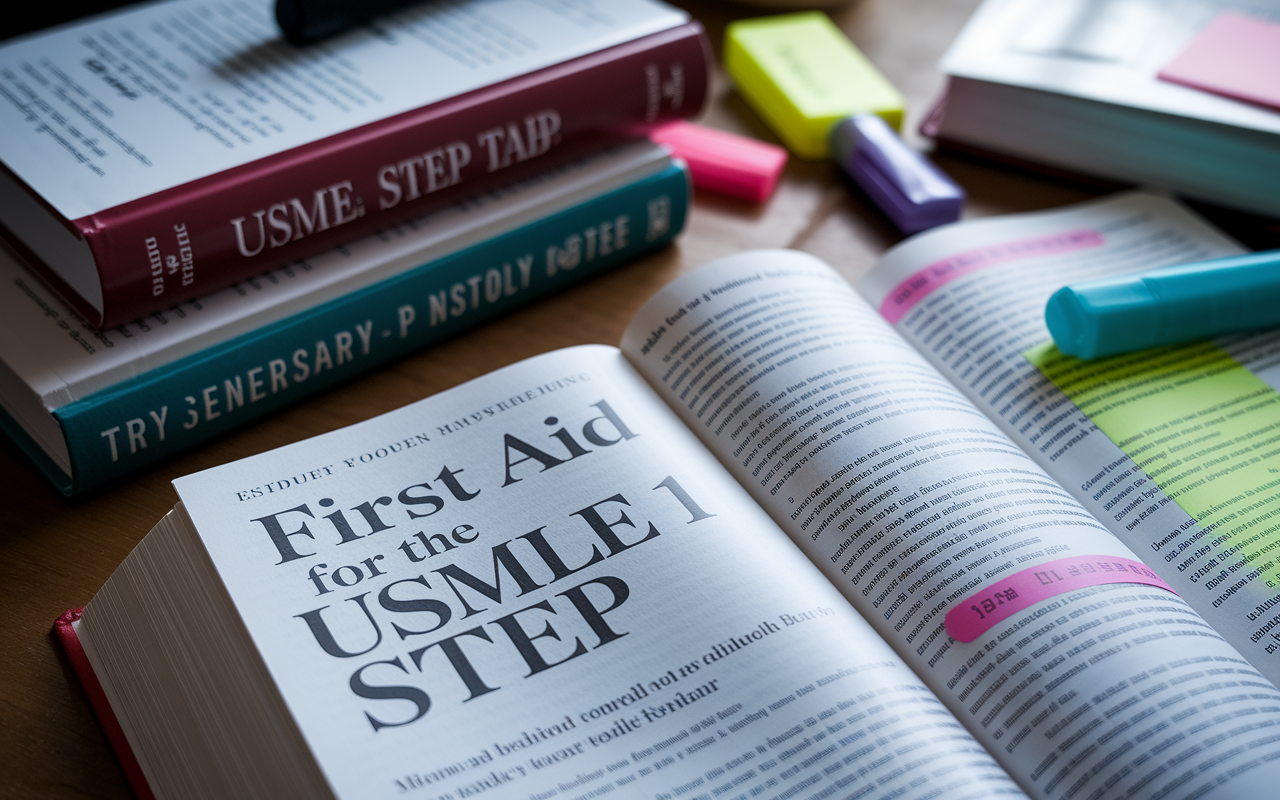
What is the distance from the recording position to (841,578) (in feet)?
1.40

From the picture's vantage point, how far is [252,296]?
0.51 m

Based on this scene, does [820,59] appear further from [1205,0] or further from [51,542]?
[51,542]

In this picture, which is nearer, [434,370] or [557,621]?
[557,621]

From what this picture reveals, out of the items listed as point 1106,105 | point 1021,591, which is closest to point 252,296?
point 1021,591

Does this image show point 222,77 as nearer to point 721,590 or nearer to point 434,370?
point 434,370

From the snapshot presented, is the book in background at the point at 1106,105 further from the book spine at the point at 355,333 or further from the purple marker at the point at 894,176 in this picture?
the book spine at the point at 355,333

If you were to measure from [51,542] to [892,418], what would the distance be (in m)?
0.39

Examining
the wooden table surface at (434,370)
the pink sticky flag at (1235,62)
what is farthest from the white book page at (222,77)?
the pink sticky flag at (1235,62)

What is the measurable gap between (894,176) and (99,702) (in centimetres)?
54

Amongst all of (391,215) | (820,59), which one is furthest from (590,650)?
(820,59)

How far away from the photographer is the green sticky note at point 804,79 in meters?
0.73

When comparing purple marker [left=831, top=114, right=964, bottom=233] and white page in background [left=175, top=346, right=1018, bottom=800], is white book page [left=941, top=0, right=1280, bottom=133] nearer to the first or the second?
purple marker [left=831, top=114, right=964, bottom=233]

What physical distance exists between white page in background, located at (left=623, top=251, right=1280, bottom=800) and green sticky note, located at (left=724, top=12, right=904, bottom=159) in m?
0.22

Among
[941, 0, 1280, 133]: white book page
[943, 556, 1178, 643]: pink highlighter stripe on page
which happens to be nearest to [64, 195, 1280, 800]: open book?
[943, 556, 1178, 643]: pink highlighter stripe on page
